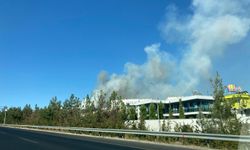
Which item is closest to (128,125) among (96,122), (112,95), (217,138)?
(96,122)

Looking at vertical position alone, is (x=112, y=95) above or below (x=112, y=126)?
above

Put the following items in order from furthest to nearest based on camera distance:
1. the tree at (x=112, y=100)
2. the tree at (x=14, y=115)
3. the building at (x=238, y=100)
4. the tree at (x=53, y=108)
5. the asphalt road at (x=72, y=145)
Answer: the tree at (x=14, y=115)
the tree at (x=53, y=108)
the tree at (x=112, y=100)
the building at (x=238, y=100)
the asphalt road at (x=72, y=145)

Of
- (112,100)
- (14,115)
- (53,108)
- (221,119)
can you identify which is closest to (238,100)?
(221,119)

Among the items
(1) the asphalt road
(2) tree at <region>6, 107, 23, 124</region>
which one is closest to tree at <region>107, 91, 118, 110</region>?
(1) the asphalt road

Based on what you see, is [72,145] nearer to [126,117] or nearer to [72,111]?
[126,117]

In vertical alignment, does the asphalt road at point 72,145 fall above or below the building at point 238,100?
below

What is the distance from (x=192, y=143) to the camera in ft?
72.3

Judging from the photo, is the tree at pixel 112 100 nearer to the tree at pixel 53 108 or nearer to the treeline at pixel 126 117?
the treeline at pixel 126 117

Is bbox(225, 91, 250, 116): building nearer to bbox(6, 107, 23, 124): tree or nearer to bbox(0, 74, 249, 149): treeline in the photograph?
bbox(0, 74, 249, 149): treeline

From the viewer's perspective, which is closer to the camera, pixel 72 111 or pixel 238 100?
pixel 238 100

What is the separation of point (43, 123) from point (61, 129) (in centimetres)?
1761

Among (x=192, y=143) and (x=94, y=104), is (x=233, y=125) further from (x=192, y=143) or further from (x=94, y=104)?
(x=94, y=104)

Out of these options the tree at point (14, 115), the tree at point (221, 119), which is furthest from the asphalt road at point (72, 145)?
the tree at point (14, 115)

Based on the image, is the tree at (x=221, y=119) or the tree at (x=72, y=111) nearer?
the tree at (x=221, y=119)
